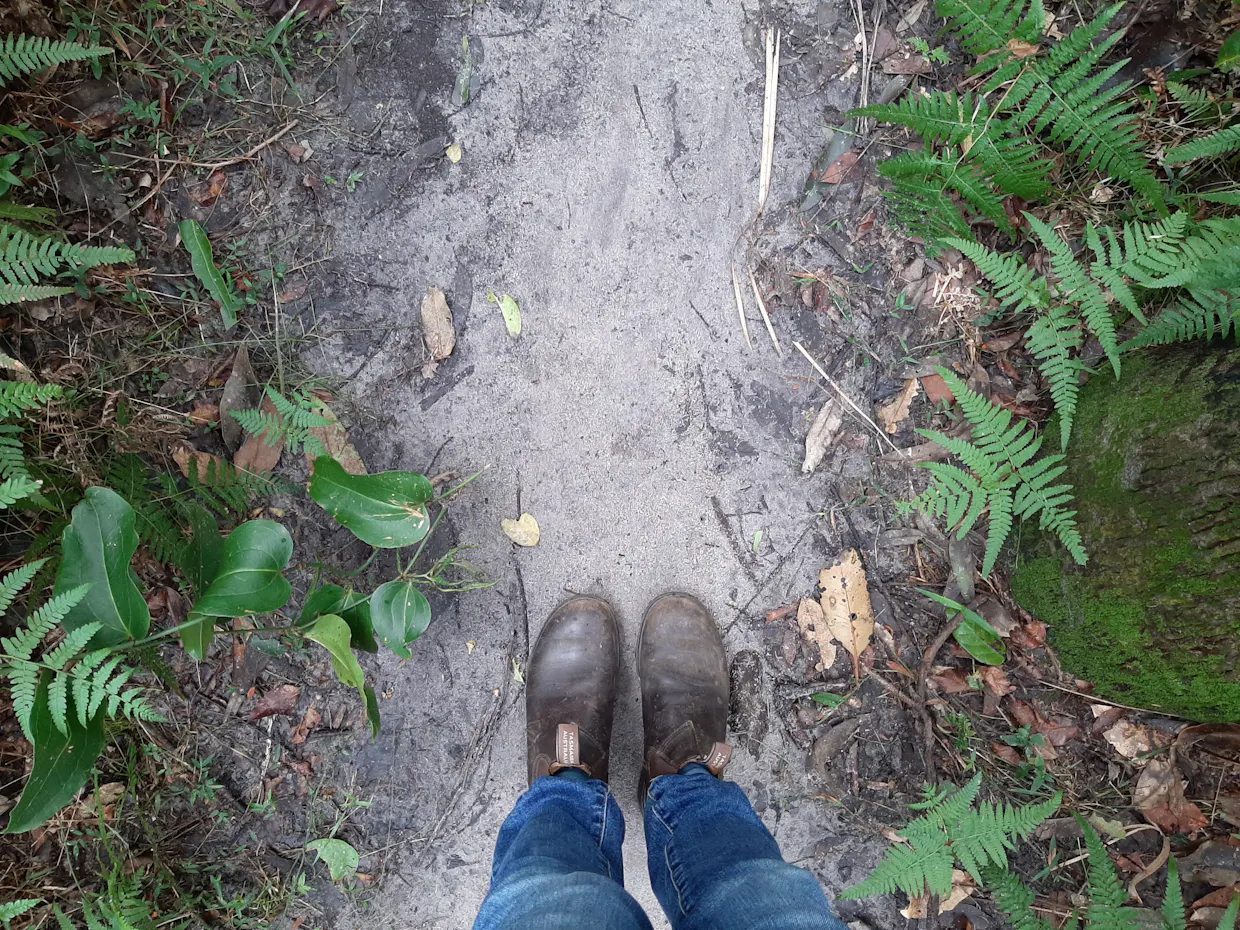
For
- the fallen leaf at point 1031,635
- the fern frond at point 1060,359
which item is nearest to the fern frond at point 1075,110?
the fern frond at point 1060,359

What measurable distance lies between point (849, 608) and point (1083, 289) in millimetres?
1272

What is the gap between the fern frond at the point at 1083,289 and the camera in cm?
215

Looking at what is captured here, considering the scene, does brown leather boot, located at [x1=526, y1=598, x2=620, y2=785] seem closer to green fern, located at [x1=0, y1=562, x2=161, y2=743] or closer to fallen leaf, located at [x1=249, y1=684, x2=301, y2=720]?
fallen leaf, located at [x1=249, y1=684, x2=301, y2=720]

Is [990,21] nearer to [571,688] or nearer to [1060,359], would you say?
[1060,359]

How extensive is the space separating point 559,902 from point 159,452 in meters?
1.96

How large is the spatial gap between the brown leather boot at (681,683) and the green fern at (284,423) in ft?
4.26

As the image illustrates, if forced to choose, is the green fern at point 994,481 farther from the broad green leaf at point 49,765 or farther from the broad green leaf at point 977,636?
the broad green leaf at point 49,765

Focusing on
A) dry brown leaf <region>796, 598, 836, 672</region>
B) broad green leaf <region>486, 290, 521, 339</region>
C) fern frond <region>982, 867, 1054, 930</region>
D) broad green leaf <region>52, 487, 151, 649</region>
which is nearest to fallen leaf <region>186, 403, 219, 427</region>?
broad green leaf <region>52, 487, 151, 649</region>

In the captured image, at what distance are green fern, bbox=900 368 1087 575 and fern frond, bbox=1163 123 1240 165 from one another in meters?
0.95

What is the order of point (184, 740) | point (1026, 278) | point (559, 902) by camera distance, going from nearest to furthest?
point (559, 902) → point (1026, 278) → point (184, 740)

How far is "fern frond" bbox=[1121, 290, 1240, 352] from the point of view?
6.55 feet

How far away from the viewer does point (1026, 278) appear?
7.49ft

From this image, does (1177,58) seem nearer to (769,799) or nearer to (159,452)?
(769,799)

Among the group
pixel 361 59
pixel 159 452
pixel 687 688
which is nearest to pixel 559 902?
pixel 687 688
